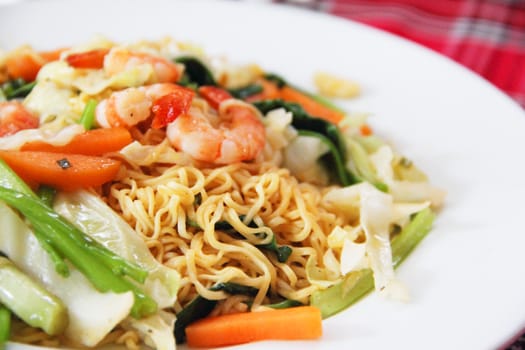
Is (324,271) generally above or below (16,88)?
below

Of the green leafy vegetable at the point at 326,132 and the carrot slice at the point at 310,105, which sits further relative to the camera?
the carrot slice at the point at 310,105

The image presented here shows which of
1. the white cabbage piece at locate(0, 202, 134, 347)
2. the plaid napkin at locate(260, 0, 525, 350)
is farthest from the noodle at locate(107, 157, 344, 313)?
the plaid napkin at locate(260, 0, 525, 350)

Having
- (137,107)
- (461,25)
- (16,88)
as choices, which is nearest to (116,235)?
(137,107)

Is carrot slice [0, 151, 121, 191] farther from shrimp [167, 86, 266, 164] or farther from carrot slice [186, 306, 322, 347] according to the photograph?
carrot slice [186, 306, 322, 347]

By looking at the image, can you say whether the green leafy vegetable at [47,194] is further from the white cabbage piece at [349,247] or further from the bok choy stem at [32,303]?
the white cabbage piece at [349,247]

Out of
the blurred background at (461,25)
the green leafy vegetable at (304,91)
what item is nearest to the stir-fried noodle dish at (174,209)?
the green leafy vegetable at (304,91)

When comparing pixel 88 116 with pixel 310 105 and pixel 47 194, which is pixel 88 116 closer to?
pixel 47 194
